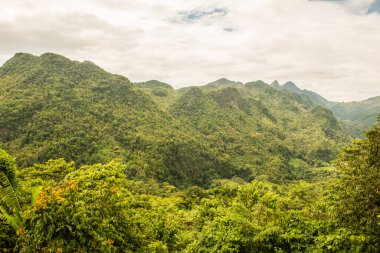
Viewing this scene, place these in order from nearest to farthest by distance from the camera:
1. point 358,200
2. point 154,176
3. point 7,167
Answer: point 358,200 < point 7,167 < point 154,176

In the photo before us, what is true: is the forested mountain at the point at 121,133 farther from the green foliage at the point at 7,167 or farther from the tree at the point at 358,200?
the tree at the point at 358,200

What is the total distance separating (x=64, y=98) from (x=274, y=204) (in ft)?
398

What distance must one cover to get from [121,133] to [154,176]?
2725 centimetres

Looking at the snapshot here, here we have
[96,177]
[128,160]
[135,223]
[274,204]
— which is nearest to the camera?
[96,177]

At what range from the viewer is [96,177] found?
16.2 meters

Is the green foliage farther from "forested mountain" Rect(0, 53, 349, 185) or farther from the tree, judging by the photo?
"forested mountain" Rect(0, 53, 349, 185)

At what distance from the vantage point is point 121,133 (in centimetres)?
11588

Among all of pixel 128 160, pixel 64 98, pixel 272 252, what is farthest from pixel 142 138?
pixel 272 252

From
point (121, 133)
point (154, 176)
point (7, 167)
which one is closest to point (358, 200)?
point (7, 167)

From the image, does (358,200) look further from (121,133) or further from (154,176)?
(121,133)

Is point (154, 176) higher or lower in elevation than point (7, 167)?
lower

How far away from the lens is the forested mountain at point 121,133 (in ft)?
311

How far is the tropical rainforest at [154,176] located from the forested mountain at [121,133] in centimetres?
55

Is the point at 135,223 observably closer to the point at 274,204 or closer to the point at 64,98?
the point at 274,204
